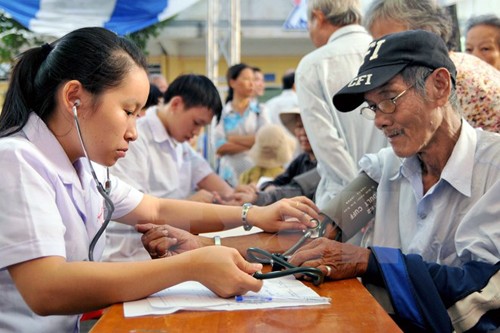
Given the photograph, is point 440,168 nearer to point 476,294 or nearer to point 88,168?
point 476,294

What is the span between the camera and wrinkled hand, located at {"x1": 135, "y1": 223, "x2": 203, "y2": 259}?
5.88ft

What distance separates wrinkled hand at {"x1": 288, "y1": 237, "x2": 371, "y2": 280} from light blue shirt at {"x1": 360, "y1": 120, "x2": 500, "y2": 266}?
0.25 meters

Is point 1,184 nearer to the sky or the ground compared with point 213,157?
nearer to the sky

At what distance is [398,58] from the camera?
1812mm

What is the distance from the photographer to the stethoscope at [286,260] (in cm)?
155

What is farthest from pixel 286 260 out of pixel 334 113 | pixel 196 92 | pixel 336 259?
pixel 196 92

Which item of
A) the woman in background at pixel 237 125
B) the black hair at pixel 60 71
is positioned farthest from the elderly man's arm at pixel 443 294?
the woman in background at pixel 237 125

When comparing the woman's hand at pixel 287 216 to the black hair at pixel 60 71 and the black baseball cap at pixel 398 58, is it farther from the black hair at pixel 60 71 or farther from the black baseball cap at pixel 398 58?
the black hair at pixel 60 71

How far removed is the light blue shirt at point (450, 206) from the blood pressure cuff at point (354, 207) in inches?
1.4

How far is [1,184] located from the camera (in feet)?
4.67

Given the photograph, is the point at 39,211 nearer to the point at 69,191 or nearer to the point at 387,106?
the point at 69,191

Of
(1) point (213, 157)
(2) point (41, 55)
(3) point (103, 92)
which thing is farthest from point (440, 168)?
(1) point (213, 157)

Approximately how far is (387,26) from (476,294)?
1.40m

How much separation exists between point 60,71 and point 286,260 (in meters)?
0.70
